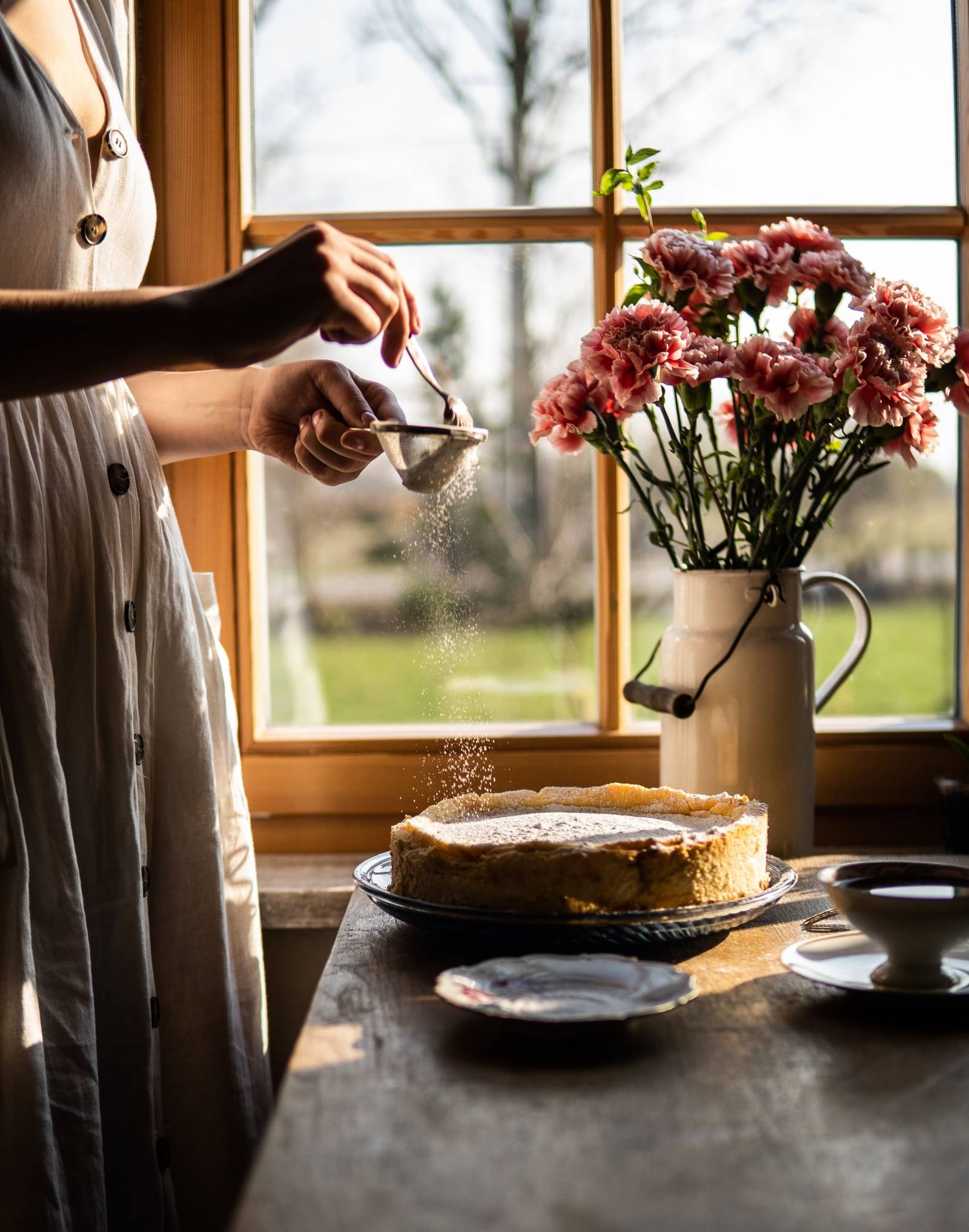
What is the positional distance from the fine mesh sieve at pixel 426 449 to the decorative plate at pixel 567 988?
1.23 ft

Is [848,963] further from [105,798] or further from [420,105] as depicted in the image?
[420,105]

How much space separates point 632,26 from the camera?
1.41 meters

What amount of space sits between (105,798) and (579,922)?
39cm

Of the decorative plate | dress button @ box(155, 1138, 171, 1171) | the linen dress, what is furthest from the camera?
dress button @ box(155, 1138, 171, 1171)

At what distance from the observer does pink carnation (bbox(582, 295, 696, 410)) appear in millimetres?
1038

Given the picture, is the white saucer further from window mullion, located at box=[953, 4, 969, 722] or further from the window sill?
window mullion, located at box=[953, 4, 969, 722]

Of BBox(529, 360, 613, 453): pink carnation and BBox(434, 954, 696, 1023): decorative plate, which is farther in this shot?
BBox(529, 360, 613, 453): pink carnation

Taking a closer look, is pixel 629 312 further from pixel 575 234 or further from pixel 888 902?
pixel 888 902

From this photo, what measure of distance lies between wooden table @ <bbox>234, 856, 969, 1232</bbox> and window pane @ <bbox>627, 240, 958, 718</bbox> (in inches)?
29.5

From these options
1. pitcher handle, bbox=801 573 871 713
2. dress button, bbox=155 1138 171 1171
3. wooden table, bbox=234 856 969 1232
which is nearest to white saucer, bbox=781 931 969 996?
wooden table, bbox=234 856 969 1232

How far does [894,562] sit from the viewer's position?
145 centimetres

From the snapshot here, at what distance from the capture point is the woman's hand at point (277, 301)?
0.73 meters

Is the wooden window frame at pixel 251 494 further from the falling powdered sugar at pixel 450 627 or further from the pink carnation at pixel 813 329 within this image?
the pink carnation at pixel 813 329

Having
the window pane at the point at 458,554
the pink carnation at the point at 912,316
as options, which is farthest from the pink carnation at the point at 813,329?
the window pane at the point at 458,554
